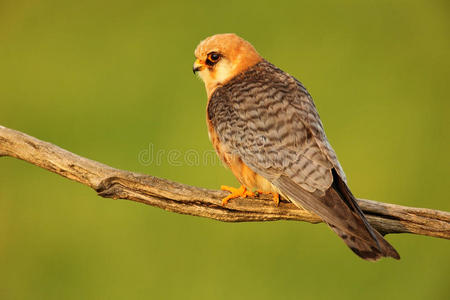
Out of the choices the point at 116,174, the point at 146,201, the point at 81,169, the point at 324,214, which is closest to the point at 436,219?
the point at 324,214

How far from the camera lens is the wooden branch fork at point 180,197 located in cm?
231

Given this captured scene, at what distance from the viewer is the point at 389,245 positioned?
1945mm

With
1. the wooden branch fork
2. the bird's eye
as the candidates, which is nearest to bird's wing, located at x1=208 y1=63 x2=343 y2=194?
the bird's eye

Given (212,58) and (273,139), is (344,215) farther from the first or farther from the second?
(212,58)

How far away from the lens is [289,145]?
223cm

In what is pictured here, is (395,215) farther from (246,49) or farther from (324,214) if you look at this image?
(246,49)

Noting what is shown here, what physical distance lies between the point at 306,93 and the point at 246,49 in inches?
16.8

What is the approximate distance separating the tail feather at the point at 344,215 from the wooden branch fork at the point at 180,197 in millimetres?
263

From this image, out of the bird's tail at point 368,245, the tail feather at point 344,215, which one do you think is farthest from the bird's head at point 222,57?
the bird's tail at point 368,245

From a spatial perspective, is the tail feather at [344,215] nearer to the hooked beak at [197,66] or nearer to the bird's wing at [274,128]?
the bird's wing at [274,128]

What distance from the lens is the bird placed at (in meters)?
2.01

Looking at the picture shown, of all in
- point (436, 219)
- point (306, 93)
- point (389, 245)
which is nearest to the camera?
point (389, 245)

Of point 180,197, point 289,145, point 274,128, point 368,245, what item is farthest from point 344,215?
Result: point 180,197

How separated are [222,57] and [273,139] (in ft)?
2.19
